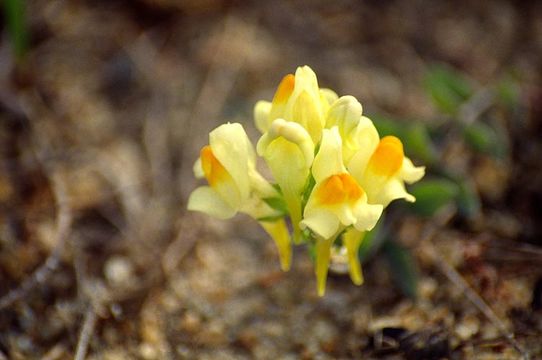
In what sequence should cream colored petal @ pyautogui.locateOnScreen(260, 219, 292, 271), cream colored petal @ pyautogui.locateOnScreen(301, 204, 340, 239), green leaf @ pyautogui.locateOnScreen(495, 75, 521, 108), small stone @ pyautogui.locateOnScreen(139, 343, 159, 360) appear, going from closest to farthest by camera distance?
cream colored petal @ pyautogui.locateOnScreen(301, 204, 340, 239) → cream colored petal @ pyautogui.locateOnScreen(260, 219, 292, 271) → small stone @ pyautogui.locateOnScreen(139, 343, 159, 360) → green leaf @ pyautogui.locateOnScreen(495, 75, 521, 108)

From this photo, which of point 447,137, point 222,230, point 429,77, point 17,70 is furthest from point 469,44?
point 17,70

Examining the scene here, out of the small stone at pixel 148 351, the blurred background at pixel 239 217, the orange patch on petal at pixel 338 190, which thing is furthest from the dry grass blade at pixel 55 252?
the orange patch on petal at pixel 338 190

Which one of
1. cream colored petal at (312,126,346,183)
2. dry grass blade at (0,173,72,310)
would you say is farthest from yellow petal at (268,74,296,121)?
dry grass blade at (0,173,72,310)

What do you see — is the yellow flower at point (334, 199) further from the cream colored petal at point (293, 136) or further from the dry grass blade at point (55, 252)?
the dry grass blade at point (55, 252)

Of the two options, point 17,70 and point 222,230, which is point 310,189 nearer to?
point 222,230

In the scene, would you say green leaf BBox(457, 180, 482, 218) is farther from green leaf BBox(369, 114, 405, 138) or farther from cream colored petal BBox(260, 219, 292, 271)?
cream colored petal BBox(260, 219, 292, 271)

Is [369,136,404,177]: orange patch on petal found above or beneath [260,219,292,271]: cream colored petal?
above

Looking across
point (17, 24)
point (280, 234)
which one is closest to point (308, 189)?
point (280, 234)
